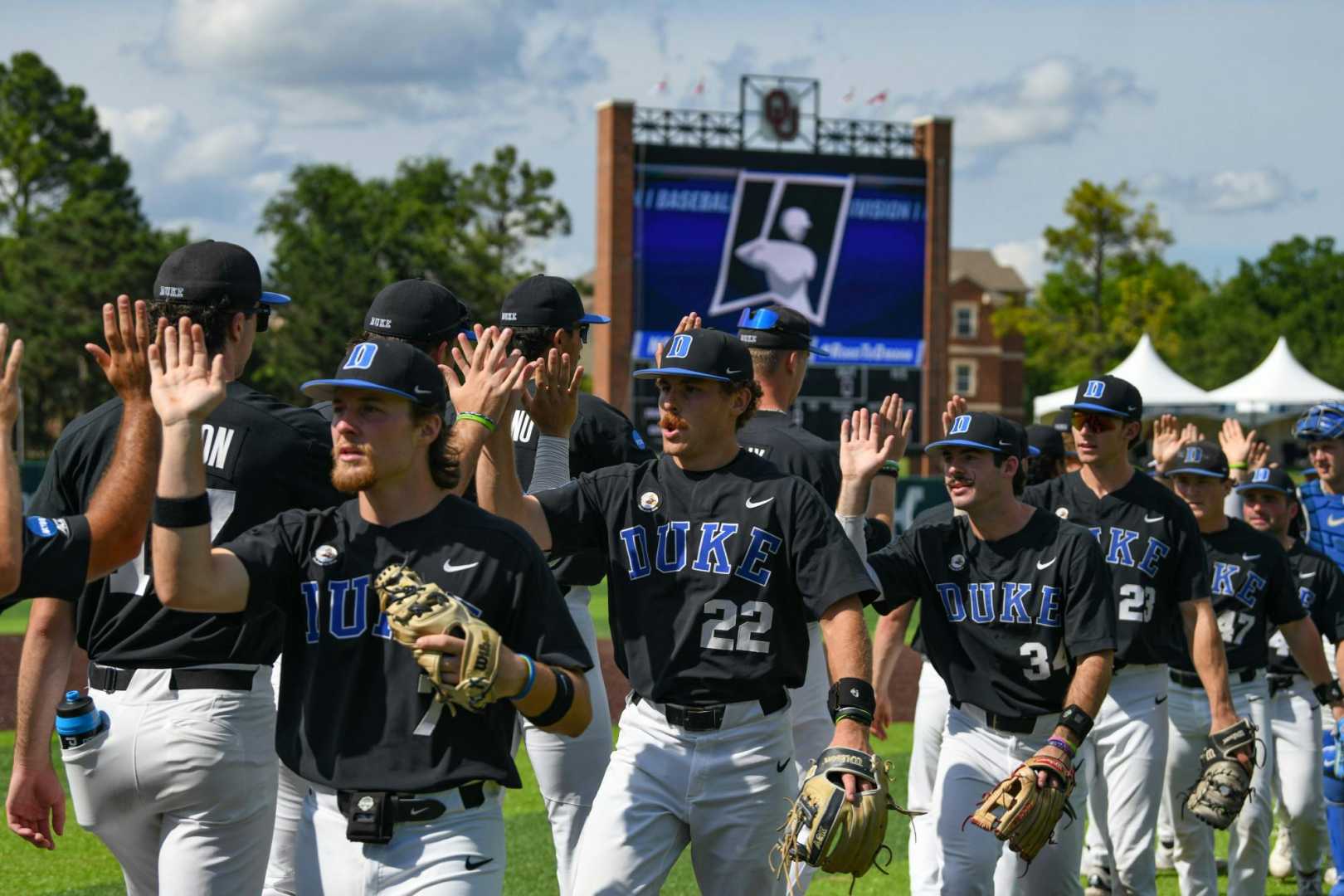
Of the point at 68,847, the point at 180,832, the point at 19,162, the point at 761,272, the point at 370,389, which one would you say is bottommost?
the point at 68,847

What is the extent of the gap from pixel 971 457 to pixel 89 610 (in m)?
3.23

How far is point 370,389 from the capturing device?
12.1 ft

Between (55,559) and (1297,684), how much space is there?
684cm

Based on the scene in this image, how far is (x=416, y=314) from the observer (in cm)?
500

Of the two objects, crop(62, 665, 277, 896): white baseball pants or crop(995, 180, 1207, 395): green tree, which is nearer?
crop(62, 665, 277, 896): white baseball pants

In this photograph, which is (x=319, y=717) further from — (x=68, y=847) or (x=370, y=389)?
(x=68, y=847)

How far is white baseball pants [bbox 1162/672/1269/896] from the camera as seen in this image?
694 cm

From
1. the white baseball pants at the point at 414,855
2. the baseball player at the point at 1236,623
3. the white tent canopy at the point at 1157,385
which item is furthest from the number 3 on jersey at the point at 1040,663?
the white tent canopy at the point at 1157,385

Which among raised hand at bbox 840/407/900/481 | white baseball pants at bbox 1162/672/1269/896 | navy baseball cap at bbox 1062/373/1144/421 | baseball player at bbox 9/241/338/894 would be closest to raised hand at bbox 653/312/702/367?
raised hand at bbox 840/407/900/481

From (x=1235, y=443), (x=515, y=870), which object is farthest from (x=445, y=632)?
(x=1235, y=443)

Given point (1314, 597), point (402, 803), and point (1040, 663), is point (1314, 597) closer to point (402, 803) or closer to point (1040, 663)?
point (1040, 663)

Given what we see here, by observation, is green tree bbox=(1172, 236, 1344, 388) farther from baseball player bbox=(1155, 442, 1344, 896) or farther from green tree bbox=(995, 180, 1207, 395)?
baseball player bbox=(1155, 442, 1344, 896)

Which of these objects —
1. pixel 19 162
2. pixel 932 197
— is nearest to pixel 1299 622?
pixel 932 197

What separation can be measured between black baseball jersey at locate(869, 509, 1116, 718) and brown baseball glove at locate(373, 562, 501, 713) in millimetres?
2363
